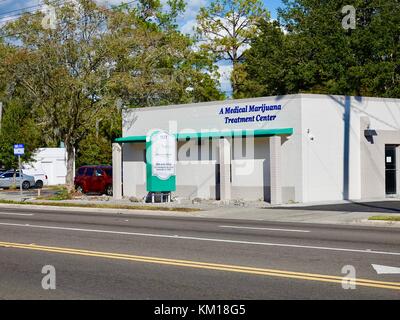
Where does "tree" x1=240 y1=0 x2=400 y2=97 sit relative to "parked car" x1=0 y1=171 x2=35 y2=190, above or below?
above

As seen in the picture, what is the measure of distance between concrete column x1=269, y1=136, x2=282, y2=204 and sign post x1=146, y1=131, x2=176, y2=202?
4768 mm

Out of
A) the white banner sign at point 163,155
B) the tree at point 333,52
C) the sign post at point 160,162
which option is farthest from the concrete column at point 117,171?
the tree at point 333,52

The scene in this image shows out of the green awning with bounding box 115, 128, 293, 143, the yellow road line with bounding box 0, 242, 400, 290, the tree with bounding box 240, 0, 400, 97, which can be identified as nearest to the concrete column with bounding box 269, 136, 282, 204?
the green awning with bounding box 115, 128, 293, 143

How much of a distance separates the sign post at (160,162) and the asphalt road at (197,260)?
32.6 feet

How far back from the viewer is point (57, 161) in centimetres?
5778

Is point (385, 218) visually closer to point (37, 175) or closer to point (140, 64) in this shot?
point (140, 64)

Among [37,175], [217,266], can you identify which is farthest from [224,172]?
[37,175]

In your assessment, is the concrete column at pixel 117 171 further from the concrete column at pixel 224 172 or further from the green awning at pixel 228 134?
the concrete column at pixel 224 172

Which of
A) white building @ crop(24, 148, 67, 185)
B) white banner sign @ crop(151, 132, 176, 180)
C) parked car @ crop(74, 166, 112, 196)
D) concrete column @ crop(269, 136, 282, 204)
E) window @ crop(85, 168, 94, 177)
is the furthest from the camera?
white building @ crop(24, 148, 67, 185)

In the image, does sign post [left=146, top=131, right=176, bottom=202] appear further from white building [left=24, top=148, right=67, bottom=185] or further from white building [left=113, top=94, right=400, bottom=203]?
white building [left=24, top=148, right=67, bottom=185]

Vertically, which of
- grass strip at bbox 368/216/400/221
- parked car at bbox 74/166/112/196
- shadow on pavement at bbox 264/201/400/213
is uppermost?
parked car at bbox 74/166/112/196

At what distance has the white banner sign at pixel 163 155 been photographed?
96.2 ft

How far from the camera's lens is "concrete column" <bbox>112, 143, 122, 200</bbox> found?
33.0 m

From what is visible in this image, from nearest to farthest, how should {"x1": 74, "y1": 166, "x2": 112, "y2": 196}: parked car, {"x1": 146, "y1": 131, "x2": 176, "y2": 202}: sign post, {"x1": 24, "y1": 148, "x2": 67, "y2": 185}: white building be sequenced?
{"x1": 146, "y1": 131, "x2": 176, "y2": 202}: sign post, {"x1": 74, "y1": 166, "x2": 112, "y2": 196}: parked car, {"x1": 24, "y1": 148, "x2": 67, "y2": 185}: white building
